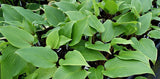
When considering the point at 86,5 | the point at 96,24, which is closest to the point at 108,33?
the point at 96,24

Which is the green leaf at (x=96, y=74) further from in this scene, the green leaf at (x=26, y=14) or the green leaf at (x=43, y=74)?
the green leaf at (x=26, y=14)

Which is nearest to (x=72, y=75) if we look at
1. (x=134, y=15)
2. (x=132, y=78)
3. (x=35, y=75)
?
(x=35, y=75)

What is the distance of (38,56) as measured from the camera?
2.31 feet

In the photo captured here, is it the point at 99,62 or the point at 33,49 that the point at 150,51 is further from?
the point at 33,49

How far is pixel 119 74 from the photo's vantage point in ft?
2.42

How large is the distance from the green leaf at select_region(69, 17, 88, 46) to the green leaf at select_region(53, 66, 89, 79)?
0.14 metres

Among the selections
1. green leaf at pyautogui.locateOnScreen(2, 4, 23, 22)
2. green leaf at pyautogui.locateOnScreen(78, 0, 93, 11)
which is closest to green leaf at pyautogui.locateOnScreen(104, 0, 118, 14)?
green leaf at pyautogui.locateOnScreen(78, 0, 93, 11)

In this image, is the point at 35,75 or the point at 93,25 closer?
the point at 35,75

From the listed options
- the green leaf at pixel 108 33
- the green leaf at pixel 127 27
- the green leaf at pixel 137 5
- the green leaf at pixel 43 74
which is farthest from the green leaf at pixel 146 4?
the green leaf at pixel 43 74

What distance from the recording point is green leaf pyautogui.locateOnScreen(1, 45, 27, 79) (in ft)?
2.45

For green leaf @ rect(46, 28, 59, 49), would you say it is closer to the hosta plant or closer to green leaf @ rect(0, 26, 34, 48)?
the hosta plant

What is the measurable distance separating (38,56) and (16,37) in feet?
0.59

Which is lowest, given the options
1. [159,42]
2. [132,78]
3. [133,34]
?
[132,78]

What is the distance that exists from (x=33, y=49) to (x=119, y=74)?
1.32ft
